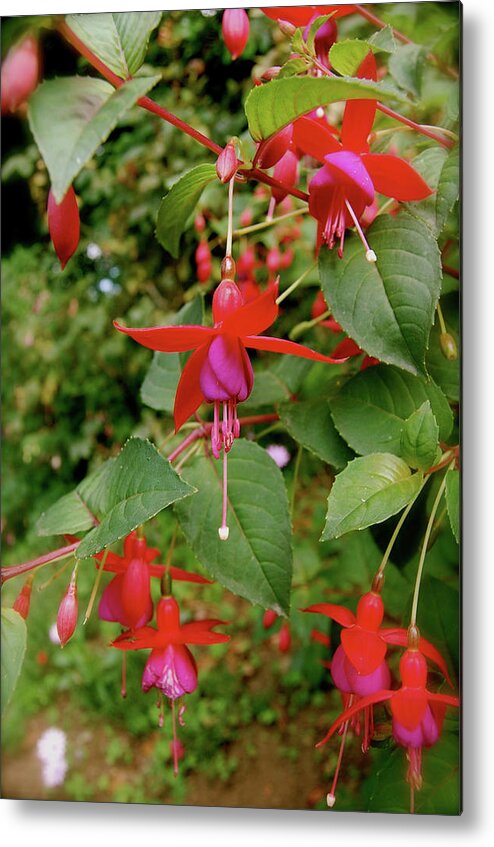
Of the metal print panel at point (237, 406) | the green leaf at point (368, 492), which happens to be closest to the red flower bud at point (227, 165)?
the metal print panel at point (237, 406)

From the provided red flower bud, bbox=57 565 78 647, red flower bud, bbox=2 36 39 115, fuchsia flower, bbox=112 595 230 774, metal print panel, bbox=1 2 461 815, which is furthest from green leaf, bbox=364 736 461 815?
red flower bud, bbox=2 36 39 115

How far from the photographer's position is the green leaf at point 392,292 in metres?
0.67

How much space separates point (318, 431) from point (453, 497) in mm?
134

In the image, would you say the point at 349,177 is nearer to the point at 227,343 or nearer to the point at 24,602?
the point at 227,343

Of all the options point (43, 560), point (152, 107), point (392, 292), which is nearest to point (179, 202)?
point (152, 107)

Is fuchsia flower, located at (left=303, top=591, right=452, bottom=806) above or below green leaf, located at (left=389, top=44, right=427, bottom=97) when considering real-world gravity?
below

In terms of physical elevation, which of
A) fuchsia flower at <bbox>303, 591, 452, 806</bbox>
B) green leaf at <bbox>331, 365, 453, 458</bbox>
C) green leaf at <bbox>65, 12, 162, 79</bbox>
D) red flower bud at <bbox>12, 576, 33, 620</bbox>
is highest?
green leaf at <bbox>65, 12, 162, 79</bbox>

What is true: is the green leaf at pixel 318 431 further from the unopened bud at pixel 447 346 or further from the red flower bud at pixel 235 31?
the red flower bud at pixel 235 31

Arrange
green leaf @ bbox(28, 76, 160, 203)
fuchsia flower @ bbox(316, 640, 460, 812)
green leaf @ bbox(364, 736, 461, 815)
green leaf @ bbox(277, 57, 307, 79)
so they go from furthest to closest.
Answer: green leaf @ bbox(364, 736, 461, 815) → fuchsia flower @ bbox(316, 640, 460, 812) → green leaf @ bbox(277, 57, 307, 79) → green leaf @ bbox(28, 76, 160, 203)

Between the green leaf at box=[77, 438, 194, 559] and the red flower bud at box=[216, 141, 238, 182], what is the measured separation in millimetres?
210

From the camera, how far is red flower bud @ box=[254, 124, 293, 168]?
2.02 ft

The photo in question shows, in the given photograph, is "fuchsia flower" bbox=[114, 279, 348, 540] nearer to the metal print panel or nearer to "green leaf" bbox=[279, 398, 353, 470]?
the metal print panel

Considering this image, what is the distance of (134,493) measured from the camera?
68cm

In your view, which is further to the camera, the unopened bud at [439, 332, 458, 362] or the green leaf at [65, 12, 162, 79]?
the unopened bud at [439, 332, 458, 362]
